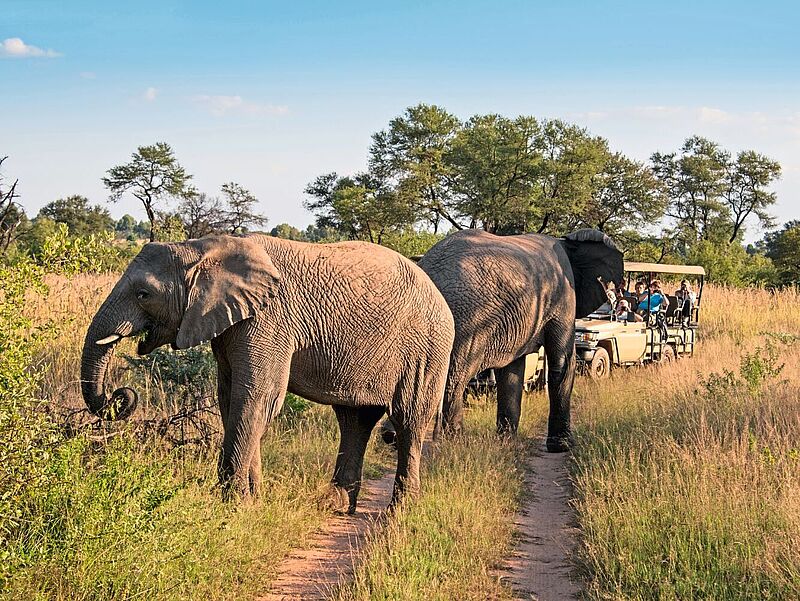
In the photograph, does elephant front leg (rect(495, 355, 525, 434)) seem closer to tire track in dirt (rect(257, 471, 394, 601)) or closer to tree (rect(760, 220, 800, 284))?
tire track in dirt (rect(257, 471, 394, 601))

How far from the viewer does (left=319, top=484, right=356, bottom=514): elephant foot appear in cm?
737

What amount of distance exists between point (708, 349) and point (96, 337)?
1351 centimetres

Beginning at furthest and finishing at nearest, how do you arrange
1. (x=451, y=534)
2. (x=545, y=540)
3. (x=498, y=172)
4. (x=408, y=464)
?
1. (x=498, y=172)
2. (x=408, y=464)
3. (x=545, y=540)
4. (x=451, y=534)

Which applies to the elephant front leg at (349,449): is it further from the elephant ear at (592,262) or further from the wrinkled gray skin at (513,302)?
the elephant ear at (592,262)

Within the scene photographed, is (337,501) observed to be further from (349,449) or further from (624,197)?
(624,197)

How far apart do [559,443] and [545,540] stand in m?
3.57

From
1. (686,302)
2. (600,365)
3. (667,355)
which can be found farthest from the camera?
(686,302)

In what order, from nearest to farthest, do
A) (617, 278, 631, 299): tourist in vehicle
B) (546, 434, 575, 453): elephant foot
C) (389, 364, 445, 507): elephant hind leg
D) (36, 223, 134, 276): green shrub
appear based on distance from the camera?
1. (36, 223, 134, 276): green shrub
2. (389, 364, 445, 507): elephant hind leg
3. (546, 434, 575, 453): elephant foot
4. (617, 278, 631, 299): tourist in vehicle

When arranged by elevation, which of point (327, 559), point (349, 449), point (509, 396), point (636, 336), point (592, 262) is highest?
point (592, 262)

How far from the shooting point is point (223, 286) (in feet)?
20.2

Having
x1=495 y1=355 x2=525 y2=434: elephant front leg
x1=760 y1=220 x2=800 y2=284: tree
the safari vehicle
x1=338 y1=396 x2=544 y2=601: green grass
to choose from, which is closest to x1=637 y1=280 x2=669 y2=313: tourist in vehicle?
the safari vehicle

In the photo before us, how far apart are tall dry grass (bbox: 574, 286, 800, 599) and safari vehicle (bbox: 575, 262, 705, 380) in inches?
83.2

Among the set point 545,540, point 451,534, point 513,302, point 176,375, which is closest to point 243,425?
point 451,534

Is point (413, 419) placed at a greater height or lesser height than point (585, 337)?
lesser
